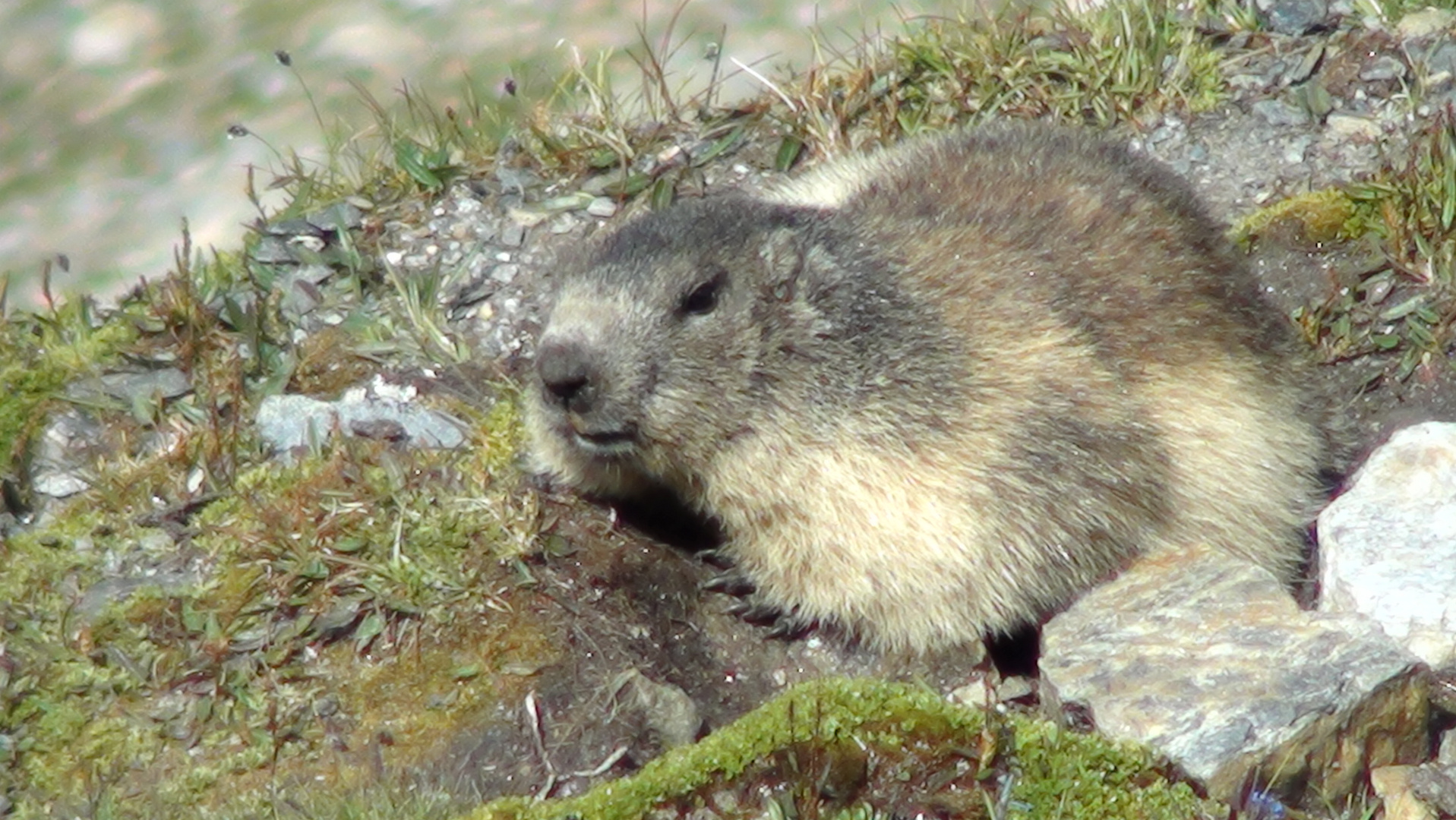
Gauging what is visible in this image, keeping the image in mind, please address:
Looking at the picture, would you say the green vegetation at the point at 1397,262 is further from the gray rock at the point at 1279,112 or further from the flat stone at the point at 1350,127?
the gray rock at the point at 1279,112

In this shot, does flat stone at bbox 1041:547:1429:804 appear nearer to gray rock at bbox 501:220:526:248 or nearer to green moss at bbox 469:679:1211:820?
green moss at bbox 469:679:1211:820

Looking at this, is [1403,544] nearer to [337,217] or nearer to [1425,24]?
[1425,24]

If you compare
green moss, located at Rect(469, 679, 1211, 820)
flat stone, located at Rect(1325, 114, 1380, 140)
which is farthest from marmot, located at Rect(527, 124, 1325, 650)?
flat stone, located at Rect(1325, 114, 1380, 140)

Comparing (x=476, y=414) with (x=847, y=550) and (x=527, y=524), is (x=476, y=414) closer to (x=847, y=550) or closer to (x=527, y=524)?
(x=527, y=524)

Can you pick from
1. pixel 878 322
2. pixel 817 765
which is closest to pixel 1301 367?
pixel 878 322

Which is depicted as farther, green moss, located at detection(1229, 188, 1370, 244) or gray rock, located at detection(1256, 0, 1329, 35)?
gray rock, located at detection(1256, 0, 1329, 35)

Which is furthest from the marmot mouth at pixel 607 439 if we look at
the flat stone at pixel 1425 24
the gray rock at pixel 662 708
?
the flat stone at pixel 1425 24

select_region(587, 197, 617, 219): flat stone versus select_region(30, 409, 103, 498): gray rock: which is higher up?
select_region(587, 197, 617, 219): flat stone
